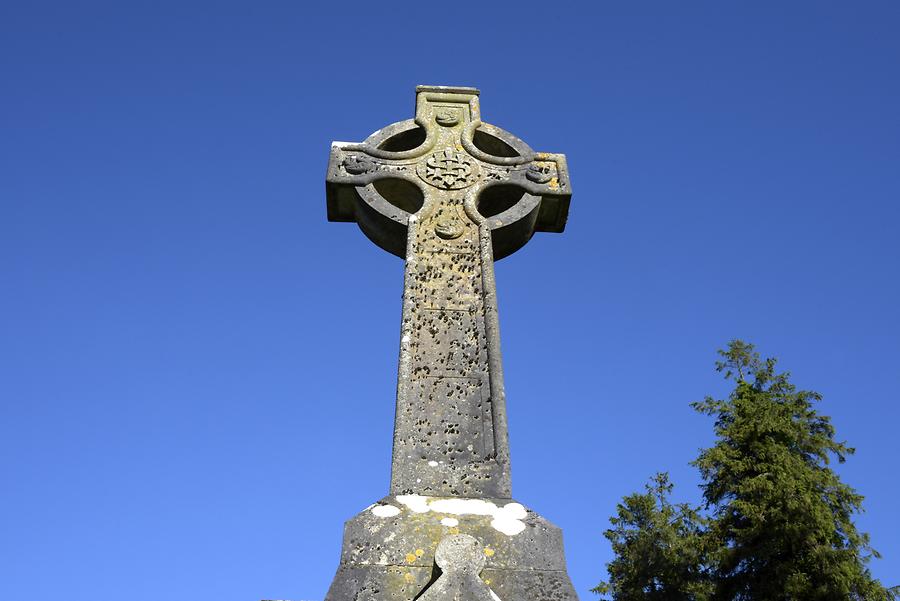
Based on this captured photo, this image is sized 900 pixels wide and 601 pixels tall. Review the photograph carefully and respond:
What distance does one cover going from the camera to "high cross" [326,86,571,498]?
453cm

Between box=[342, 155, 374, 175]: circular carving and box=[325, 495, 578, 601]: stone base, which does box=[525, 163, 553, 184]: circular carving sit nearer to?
box=[342, 155, 374, 175]: circular carving

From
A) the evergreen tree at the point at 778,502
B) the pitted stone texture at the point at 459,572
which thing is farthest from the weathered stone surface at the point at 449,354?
the evergreen tree at the point at 778,502

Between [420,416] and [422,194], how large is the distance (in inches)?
80.3

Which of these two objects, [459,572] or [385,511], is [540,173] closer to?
[385,511]

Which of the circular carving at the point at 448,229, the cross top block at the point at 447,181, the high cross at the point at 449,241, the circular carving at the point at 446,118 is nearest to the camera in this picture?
the high cross at the point at 449,241

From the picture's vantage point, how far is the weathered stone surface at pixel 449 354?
3799mm

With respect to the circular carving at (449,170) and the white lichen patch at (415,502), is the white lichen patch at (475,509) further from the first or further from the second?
the circular carving at (449,170)

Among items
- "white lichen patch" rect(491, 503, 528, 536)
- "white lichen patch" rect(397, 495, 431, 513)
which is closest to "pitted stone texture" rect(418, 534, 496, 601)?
"white lichen patch" rect(491, 503, 528, 536)

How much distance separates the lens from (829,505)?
16250 mm

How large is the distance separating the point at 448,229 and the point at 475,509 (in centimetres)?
226

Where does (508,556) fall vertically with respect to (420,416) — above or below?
below

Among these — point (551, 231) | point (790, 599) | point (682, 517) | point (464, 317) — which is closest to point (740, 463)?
point (682, 517)

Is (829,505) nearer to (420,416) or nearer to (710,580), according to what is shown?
(710,580)

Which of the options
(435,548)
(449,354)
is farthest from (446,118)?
(435,548)
